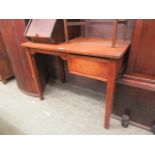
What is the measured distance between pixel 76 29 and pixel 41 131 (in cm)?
110

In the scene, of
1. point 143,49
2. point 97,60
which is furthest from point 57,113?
point 143,49

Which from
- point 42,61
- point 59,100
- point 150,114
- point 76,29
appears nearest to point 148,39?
point 150,114

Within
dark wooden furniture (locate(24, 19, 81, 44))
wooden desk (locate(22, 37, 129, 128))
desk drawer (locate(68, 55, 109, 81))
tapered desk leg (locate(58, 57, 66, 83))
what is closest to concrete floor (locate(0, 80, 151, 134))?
tapered desk leg (locate(58, 57, 66, 83))

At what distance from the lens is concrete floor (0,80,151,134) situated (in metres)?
1.25

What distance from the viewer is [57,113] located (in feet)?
4.78

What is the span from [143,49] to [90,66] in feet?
1.27

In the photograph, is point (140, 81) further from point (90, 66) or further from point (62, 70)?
point (62, 70)

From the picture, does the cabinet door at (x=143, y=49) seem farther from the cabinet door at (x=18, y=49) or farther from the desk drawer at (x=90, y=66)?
the cabinet door at (x=18, y=49)

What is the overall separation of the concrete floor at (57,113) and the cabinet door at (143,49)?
60 centimetres

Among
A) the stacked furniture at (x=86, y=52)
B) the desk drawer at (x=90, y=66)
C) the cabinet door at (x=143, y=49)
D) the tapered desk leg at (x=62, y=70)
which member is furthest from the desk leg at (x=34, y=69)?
the cabinet door at (x=143, y=49)
